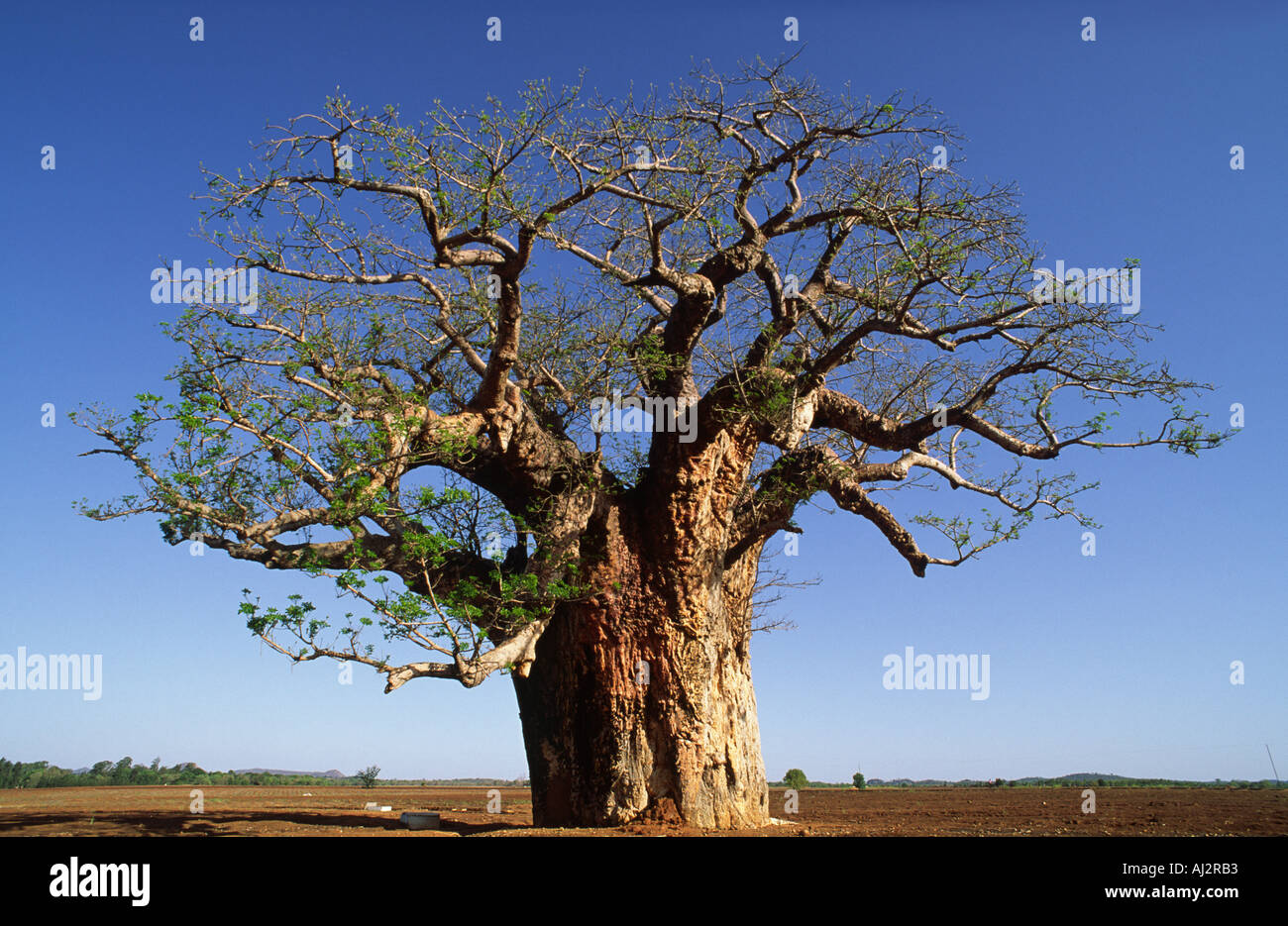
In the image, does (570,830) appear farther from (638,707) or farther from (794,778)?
(794,778)

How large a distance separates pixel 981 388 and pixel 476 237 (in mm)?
6357

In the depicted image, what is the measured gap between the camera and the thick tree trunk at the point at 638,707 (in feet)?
35.6

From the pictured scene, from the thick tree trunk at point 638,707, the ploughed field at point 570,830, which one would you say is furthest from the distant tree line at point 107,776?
the thick tree trunk at point 638,707

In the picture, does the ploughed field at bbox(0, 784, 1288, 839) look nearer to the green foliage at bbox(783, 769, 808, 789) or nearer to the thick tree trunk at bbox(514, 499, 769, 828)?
the thick tree trunk at bbox(514, 499, 769, 828)

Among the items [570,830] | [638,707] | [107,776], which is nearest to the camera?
[570,830]

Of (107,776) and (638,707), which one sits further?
(107,776)

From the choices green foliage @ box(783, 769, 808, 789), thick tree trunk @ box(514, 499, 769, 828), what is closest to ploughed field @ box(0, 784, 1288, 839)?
thick tree trunk @ box(514, 499, 769, 828)

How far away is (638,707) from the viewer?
11.0m

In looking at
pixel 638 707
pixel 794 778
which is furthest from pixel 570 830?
pixel 794 778

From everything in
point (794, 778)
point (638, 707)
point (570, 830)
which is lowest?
point (794, 778)

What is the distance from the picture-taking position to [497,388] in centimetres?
1051

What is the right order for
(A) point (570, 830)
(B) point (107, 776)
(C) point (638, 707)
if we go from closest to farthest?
(A) point (570, 830)
(C) point (638, 707)
(B) point (107, 776)
